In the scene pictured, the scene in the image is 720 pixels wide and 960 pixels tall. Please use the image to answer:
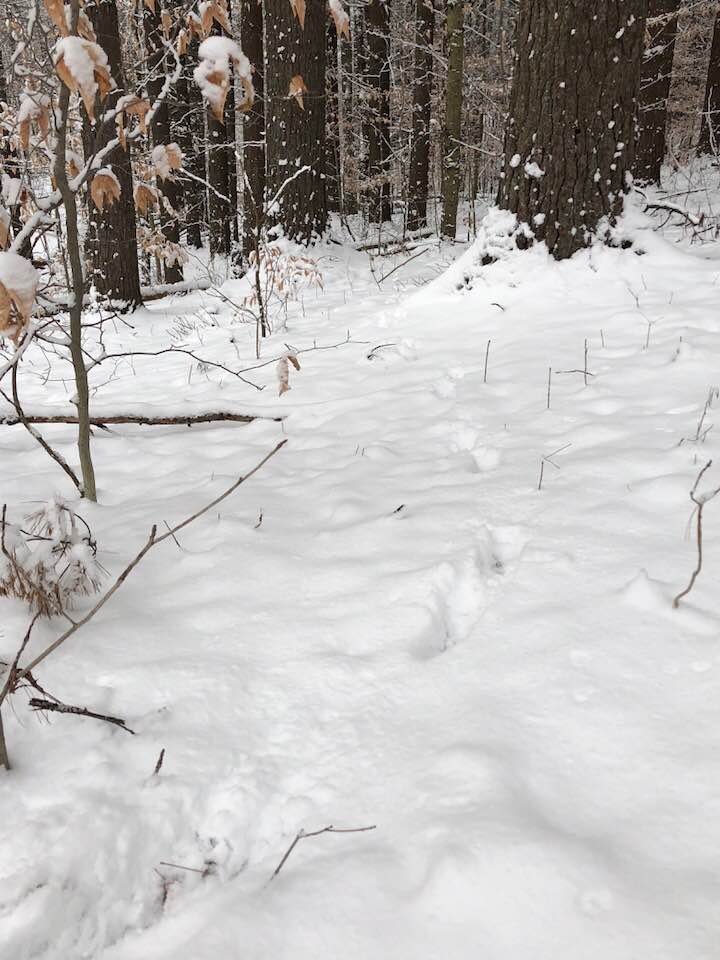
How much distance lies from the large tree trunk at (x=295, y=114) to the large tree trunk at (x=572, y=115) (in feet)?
12.0

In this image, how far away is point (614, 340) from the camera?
11.8ft

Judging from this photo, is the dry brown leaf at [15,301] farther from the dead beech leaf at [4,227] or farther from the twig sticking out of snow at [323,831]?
the twig sticking out of snow at [323,831]

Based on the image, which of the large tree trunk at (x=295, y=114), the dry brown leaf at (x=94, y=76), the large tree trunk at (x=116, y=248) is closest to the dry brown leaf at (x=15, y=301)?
the dry brown leaf at (x=94, y=76)

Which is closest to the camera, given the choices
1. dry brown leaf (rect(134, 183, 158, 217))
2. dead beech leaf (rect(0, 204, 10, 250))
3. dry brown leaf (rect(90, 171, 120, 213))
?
dead beech leaf (rect(0, 204, 10, 250))

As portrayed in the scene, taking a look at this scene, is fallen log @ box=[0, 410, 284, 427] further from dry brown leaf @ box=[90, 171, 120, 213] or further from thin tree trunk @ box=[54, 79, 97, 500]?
dry brown leaf @ box=[90, 171, 120, 213]

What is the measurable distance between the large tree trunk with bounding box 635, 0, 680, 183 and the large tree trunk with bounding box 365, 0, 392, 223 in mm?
4621

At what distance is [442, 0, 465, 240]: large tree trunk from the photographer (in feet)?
27.1

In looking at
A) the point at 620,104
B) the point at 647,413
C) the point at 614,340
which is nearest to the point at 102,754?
the point at 647,413

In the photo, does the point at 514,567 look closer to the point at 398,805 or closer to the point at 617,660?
the point at 617,660

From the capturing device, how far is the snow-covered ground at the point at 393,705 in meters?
1.02

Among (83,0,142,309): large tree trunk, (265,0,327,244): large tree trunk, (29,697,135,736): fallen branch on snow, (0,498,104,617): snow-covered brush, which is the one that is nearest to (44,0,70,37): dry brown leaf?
(0,498,104,617): snow-covered brush

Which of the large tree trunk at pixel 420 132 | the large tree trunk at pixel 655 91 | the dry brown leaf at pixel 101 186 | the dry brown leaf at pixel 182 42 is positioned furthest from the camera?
the large tree trunk at pixel 420 132

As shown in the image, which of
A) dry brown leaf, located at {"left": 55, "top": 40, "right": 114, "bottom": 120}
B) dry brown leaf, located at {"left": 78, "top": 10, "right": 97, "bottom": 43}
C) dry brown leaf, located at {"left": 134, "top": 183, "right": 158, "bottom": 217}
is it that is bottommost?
dry brown leaf, located at {"left": 134, "top": 183, "right": 158, "bottom": 217}

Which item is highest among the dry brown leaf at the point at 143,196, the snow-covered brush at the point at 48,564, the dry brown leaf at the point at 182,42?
the dry brown leaf at the point at 182,42
